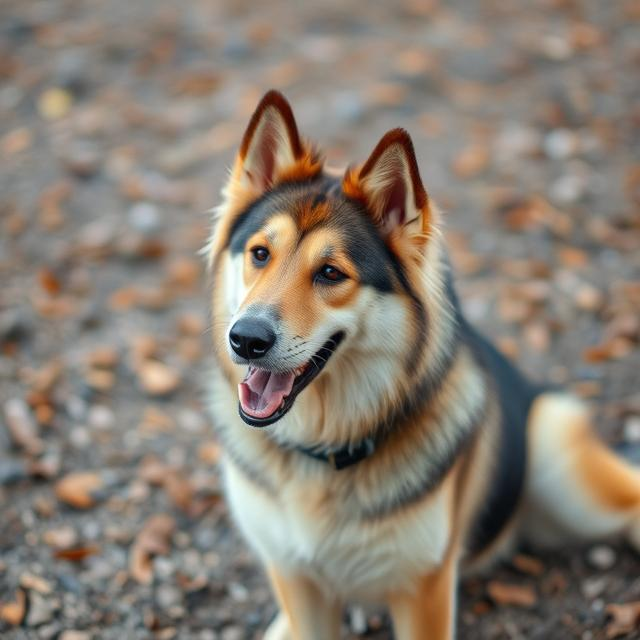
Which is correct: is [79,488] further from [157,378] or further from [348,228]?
[348,228]

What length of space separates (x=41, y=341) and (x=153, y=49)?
10.7ft

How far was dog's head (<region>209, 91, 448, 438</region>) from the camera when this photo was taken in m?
2.15

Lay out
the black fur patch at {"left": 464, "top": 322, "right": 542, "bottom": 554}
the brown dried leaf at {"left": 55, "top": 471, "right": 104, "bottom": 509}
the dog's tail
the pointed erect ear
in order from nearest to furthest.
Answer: the pointed erect ear → the black fur patch at {"left": 464, "top": 322, "right": 542, "bottom": 554} → the dog's tail → the brown dried leaf at {"left": 55, "top": 471, "right": 104, "bottom": 509}

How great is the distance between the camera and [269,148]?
2467 millimetres

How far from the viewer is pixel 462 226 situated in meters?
4.86

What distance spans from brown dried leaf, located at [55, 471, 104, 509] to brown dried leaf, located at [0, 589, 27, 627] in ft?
1.66

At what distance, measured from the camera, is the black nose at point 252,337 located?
2.08m

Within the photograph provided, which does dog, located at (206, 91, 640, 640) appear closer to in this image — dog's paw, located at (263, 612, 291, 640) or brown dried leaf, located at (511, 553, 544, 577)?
dog's paw, located at (263, 612, 291, 640)

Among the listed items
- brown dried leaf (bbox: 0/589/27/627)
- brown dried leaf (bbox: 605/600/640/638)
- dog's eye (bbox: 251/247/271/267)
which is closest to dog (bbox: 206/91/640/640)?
dog's eye (bbox: 251/247/271/267)

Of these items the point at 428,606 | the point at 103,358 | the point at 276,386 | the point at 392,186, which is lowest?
the point at 428,606

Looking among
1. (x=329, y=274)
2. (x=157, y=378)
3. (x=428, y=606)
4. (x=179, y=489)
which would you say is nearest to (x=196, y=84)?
(x=157, y=378)

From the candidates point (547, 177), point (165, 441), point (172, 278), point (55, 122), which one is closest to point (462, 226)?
point (547, 177)

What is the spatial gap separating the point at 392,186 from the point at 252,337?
0.64 m

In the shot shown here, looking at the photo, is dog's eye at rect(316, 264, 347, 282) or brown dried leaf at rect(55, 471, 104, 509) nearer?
dog's eye at rect(316, 264, 347, 282)
